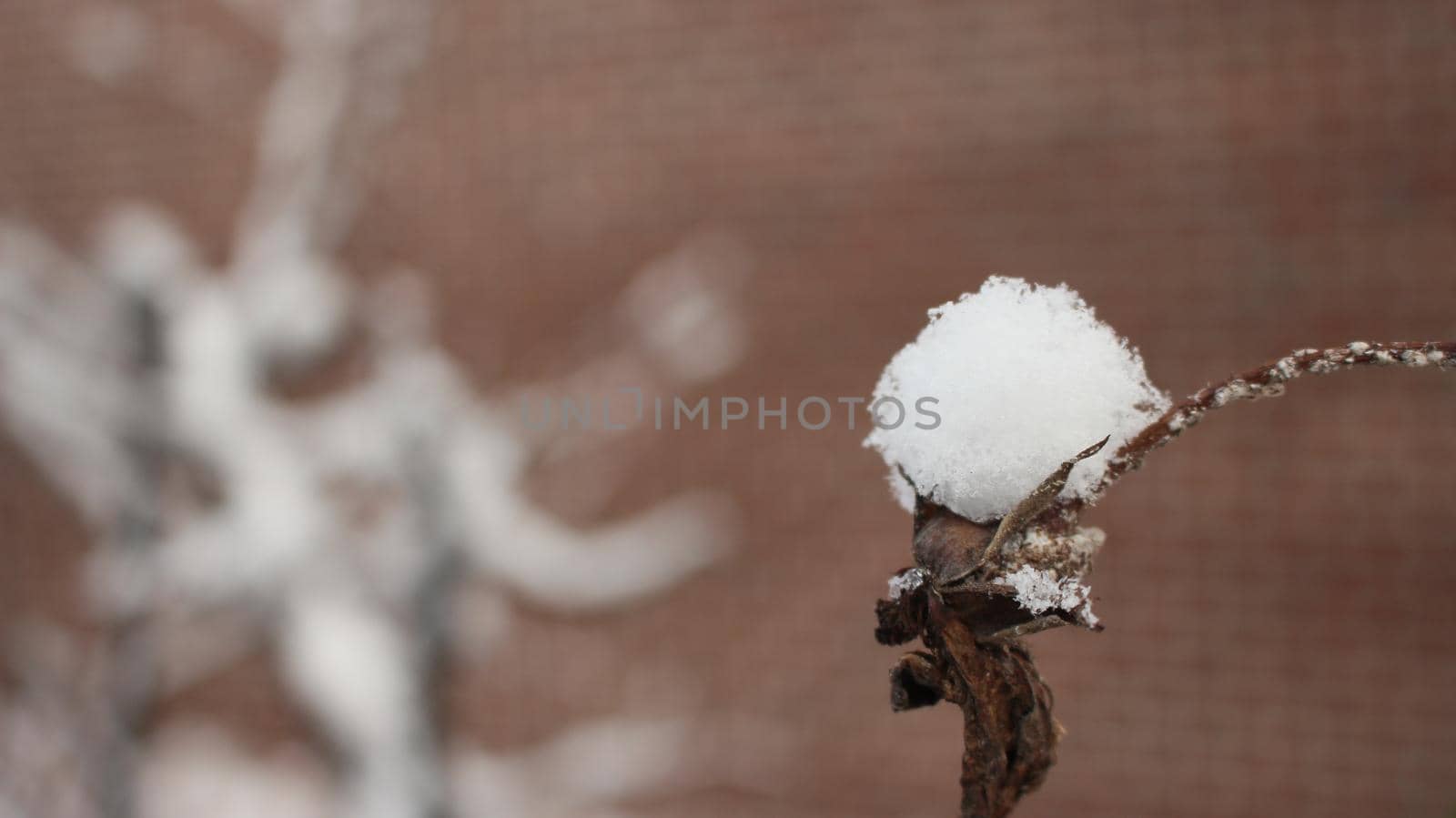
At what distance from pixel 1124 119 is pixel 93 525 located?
10.00 ft

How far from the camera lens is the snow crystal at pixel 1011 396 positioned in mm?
307

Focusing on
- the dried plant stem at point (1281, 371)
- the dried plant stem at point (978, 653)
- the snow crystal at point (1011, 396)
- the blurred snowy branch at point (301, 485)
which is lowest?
the dried plant stem at point (978, 653)

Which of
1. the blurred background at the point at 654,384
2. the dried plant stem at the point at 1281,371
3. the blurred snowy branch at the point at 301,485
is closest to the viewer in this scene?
the dried plant stem at the point at 1281,371

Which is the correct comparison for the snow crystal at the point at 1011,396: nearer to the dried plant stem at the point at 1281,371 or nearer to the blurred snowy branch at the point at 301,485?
the dried plant stem at the point at 1281,371

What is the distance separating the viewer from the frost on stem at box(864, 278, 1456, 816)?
276 millimetres

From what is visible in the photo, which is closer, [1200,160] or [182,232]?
[1200,160]

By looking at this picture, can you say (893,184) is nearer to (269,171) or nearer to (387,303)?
(387,303)

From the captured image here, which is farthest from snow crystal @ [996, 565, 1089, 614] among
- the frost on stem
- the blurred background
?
the blurred background

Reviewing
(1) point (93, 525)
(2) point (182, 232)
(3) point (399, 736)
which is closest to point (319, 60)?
(2) point (182, 232)

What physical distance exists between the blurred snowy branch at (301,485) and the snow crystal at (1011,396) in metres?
2.27

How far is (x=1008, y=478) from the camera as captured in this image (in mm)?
308

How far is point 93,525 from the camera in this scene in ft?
10.9

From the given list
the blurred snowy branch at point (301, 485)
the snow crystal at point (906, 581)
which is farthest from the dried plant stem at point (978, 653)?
the blurred snowy branch at point (301, 485)

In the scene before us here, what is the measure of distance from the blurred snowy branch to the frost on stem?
89.7 inches
